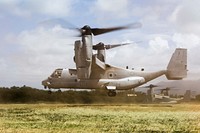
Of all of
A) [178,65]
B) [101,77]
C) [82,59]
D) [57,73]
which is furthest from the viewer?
[178,65]

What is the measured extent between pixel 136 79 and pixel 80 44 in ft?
53.6

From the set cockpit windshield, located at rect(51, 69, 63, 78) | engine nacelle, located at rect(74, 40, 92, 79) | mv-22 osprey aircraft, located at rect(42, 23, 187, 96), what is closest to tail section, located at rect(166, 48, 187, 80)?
mv-22 osprey aircraft, located at rect(42, 23, 187, 96)

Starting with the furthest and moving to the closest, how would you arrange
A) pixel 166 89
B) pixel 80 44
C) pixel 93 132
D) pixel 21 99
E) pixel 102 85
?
pixel 166 89 → pixel 21 99 → pixel 102 85 → pixel 80 44 → pixel 93 132

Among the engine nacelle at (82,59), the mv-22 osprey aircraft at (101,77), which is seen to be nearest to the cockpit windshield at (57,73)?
the mv-22 osprey aircraft at (101,77)

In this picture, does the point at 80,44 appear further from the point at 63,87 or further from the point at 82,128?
the point at 82,128

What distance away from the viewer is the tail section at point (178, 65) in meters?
82.9

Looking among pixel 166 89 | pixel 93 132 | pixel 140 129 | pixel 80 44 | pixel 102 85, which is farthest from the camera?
pixel 166 89

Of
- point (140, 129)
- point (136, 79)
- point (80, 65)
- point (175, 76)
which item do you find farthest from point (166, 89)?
point (140, 129)

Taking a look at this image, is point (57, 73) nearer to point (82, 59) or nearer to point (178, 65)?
point (82, 59)

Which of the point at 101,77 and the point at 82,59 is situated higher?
the point at 82,59

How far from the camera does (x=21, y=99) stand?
81688 mm

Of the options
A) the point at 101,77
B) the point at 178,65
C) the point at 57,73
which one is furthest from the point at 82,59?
the point at 178,65

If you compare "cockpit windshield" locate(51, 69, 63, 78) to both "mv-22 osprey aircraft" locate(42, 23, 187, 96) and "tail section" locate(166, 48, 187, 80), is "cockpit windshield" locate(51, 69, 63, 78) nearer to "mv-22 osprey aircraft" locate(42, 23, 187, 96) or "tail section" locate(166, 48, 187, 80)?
Answer: "mv-22 osprey aircraft" locate(42, 23, 187, 96)

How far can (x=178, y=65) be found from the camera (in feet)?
272
